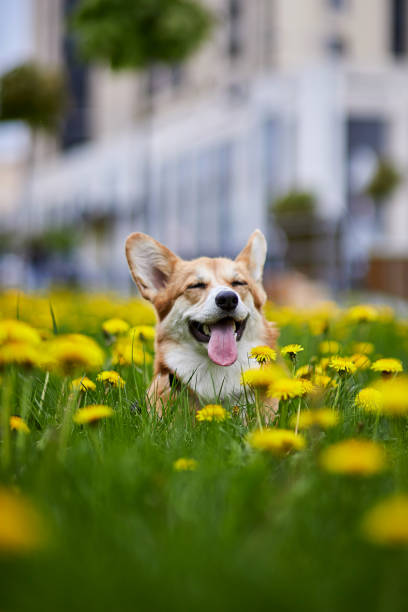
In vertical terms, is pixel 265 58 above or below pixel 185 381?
above

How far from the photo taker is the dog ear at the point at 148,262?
2.42 m

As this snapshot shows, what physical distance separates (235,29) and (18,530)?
43595 millimetres

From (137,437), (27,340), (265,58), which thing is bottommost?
(137,437)

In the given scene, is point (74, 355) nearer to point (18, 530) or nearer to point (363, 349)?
point (18, 530)

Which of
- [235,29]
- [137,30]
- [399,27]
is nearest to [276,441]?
[137,30]

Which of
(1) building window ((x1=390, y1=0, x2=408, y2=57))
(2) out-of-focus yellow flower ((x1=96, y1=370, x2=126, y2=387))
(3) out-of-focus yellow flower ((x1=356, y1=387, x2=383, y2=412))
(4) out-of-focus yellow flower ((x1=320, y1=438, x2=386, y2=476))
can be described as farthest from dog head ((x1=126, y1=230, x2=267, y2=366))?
(1) building window ((x1=390, y1=0, x2=408, y2=57))

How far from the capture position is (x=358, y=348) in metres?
2.71

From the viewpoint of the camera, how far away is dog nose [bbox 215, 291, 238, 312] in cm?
212

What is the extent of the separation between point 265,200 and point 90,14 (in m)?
16.0

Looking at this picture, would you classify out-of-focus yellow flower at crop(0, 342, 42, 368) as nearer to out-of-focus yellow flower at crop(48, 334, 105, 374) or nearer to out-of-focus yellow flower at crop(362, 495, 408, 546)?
out-of-focus yellow flower at crop(48, 334, 105, 374)

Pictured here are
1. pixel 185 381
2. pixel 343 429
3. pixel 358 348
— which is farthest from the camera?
pixel 358 348

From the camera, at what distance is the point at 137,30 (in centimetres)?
1137

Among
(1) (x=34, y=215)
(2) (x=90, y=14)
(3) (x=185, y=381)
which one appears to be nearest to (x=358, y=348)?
(3) (x=185, y=381)

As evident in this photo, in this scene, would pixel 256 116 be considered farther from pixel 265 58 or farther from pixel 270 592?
pixel 270 592
